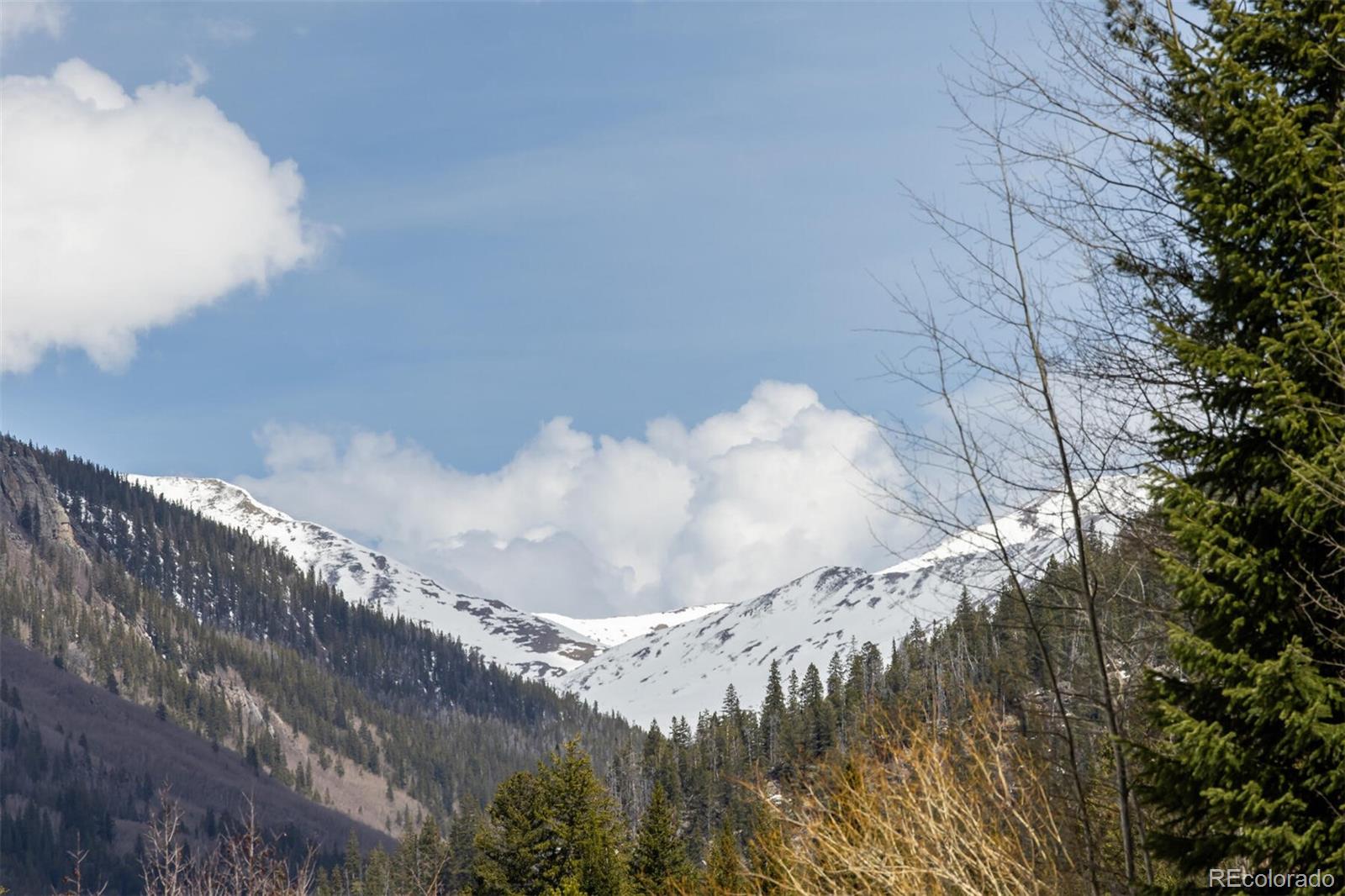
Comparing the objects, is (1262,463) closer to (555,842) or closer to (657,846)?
(555,842)

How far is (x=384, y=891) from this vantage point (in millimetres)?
99000

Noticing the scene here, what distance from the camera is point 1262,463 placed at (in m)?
7.22

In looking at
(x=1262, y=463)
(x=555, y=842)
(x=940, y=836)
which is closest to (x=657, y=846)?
(x=555, y=842)

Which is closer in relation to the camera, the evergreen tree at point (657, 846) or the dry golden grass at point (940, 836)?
the dry golden grass at point (940, 836)

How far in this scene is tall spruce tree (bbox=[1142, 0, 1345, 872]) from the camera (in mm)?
6699

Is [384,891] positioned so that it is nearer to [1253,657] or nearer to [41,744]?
[1253,657]

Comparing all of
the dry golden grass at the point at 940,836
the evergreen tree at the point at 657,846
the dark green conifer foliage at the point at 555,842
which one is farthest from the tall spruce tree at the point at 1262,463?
the evergreen tree at the point at 657,846

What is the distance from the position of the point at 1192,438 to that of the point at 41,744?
209696 mm

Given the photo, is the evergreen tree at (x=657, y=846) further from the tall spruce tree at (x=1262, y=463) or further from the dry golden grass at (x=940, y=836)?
the tall spruce tree at (x=1262, y=463)

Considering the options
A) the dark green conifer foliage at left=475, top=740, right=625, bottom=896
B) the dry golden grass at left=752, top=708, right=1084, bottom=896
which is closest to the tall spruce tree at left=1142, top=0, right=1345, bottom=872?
the dry golden grass at left=752, top=708, right=1084, bottom=896

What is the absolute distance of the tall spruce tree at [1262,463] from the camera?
22.0 ft

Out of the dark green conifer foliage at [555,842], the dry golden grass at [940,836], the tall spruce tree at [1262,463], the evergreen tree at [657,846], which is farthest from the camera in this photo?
the evergreen tree at [657,846]

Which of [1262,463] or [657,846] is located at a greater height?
[1262,463]

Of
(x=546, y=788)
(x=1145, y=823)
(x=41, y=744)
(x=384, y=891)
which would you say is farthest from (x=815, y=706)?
(x=41, y=744)
